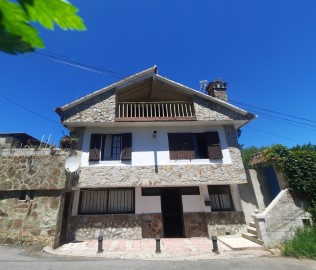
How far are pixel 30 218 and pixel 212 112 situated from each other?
10671mm

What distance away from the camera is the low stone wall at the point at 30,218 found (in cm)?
894

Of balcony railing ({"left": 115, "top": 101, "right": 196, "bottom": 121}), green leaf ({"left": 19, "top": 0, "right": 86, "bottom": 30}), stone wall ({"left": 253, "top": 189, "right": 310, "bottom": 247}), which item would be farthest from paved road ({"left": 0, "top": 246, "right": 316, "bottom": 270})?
green leaf ({"left": 19, "top": 0, "right": 86, "bottom": 30})

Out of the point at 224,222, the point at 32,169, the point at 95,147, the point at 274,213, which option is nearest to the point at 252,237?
the point at 274,213

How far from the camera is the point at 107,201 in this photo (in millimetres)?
11609

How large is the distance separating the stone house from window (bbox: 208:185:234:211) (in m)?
0.05

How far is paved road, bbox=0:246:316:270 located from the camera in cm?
687

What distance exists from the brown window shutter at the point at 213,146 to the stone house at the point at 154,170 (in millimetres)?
55

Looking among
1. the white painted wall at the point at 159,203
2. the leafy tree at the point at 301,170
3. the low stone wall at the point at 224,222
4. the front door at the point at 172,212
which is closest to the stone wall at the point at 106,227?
the white painted wall at the point at 159,203

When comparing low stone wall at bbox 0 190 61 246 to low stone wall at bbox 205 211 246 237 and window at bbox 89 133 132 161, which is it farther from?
low stone wall at bbox 205 211 246 237

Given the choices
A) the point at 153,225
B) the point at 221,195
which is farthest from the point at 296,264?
the point at 153,225

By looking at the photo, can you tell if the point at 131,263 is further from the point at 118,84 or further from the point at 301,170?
the point at 118,84

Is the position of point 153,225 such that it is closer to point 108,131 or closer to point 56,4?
point 108,131

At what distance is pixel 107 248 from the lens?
29.9 ft

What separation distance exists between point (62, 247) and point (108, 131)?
611cm
